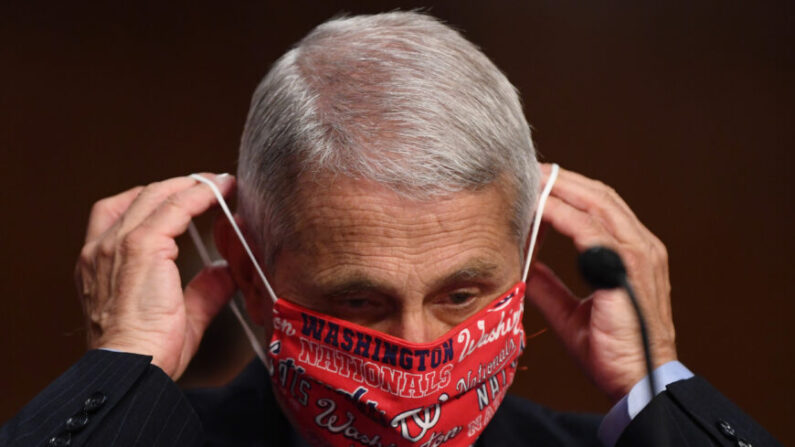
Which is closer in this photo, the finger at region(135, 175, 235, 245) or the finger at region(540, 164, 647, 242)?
the finger at region(135, 175, 235, 245)

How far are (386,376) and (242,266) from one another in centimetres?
55

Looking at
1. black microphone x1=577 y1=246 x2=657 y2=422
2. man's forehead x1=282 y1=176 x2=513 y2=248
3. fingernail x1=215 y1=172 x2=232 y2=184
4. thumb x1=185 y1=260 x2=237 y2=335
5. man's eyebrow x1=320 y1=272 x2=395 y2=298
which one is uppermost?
black microphone x1=577 y1=246 x2=657 y2=422

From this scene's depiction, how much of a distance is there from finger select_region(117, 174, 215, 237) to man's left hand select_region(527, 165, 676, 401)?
3.08 feet

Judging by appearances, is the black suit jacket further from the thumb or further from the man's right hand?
the thumb

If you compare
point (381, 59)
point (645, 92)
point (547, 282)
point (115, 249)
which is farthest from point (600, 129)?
point (115, 249)

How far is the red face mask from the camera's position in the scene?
2033 mm

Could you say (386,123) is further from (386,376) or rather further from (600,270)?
(600,270)

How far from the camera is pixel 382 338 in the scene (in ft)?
6.65

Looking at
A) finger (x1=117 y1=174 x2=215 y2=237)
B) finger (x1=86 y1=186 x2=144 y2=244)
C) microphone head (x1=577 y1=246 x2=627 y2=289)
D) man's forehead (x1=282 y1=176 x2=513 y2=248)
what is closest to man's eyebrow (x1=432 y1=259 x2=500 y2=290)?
man's forehead (x1=282 y1=176 x2=513 y2=248)

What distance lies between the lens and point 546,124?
3.71m

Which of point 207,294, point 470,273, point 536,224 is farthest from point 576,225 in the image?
point 207,294

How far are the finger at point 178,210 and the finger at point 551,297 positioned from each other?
0.89 metres

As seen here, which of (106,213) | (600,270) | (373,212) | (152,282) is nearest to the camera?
(600,270)

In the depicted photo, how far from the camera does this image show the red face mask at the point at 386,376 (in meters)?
2.03
